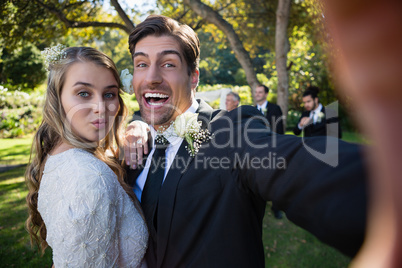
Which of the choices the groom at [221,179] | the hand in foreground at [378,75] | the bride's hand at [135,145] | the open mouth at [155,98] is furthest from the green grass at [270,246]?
the hand in foreground at [378,75]

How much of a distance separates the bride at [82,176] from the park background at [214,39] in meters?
1.41

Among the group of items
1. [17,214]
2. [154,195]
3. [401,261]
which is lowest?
[17,214]

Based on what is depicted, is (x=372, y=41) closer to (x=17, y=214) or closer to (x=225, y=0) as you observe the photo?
(x=17, y=214)

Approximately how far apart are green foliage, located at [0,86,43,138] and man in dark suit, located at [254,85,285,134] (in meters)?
12.2

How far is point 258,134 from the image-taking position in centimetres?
148

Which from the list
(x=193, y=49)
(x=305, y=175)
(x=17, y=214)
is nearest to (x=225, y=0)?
(x=193, y=49)

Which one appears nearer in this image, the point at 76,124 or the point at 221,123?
the point at 221,123

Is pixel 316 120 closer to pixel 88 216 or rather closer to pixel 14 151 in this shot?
pixel 88 216

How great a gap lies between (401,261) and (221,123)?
134cm

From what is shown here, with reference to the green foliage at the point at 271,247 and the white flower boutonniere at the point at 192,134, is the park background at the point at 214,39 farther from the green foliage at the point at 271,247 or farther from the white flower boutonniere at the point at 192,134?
the white flower boutonniere at the point at 192,134

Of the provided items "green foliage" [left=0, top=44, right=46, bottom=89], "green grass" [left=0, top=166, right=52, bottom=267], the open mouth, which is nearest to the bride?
the open mouth

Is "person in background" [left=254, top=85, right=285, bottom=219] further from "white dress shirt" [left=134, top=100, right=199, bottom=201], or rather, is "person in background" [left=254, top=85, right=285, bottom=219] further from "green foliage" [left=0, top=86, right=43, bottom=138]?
"green foliage" [left=0, top=86, right=43, bottom=138]

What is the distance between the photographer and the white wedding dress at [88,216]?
1540 millimetres

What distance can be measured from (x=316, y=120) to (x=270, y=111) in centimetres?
113
